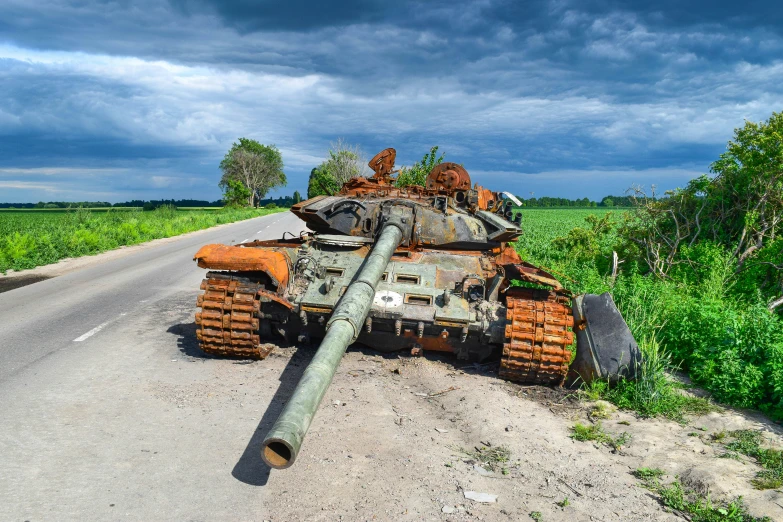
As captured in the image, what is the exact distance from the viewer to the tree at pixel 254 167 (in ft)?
289

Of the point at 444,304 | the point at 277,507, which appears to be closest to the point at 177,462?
the point at 277,507

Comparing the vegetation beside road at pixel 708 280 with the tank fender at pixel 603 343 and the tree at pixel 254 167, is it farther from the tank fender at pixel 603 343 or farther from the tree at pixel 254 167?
the tree at pixel 254 167

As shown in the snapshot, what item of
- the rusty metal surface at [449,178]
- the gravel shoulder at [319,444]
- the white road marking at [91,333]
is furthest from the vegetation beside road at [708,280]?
the white road marking at [91,333]

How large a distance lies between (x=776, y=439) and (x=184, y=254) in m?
18.1

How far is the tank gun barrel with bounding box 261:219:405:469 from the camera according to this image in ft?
12.4

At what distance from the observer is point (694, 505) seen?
14.0 feet

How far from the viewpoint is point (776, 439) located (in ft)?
19.0

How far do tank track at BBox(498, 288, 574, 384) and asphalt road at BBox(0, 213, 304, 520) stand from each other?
2.87 m

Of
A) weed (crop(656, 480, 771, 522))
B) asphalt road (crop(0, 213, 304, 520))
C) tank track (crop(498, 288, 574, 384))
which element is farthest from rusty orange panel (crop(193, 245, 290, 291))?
weed (crop(656, 480, 771, 522))

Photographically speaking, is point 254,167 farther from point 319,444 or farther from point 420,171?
point 319,444

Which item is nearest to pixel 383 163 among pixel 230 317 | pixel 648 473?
pixel 230 317

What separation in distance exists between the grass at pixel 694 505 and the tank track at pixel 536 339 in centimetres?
197

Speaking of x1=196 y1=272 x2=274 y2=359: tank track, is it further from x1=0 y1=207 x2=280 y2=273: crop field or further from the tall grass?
x1=0 y1=207 x2=280 y2=273: crop field

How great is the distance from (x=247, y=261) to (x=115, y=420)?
7.61 ft
